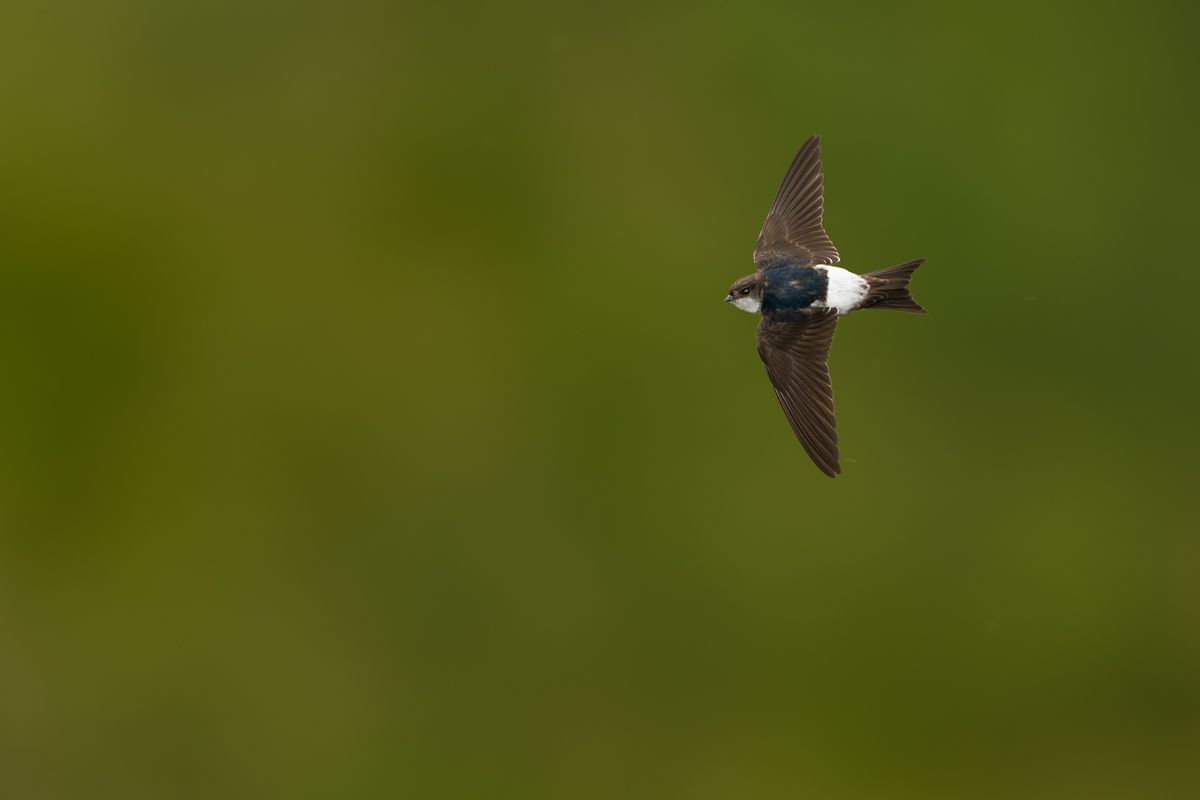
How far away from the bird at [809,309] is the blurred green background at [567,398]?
1.77 meters

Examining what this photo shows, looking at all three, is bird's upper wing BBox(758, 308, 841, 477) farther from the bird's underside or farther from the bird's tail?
the bird's tail

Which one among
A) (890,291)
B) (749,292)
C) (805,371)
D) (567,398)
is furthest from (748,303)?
(567,398)

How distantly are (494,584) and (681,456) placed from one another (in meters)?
1.08

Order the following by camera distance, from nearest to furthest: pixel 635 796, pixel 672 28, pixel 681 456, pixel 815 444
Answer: pixel 815 444, pixel 635 796, pixel 681 456, pixel 672 28

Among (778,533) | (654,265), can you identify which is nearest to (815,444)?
(778,533)

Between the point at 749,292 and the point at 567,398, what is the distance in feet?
6.74

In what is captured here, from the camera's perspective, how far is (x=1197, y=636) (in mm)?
6121

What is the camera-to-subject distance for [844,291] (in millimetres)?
4480

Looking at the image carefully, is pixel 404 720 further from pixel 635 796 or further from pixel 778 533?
pixel 778 533

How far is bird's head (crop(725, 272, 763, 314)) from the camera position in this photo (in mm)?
4605

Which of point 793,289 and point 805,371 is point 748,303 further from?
point 805,371

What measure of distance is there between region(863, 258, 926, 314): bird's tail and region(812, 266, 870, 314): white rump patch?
0.02m

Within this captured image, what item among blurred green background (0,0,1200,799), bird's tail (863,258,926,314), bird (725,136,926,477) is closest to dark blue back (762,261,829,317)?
bird (725,136,926,477)

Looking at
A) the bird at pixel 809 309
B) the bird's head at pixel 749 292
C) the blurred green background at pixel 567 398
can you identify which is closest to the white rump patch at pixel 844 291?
the bird at pixel 809 309
